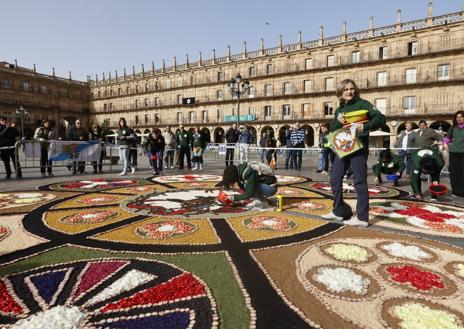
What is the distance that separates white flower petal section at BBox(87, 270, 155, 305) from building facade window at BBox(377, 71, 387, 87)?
107 ft

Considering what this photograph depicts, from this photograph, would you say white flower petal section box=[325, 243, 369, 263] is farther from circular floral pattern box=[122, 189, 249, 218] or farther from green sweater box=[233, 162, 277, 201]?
circular floral pattern box=[122, 189, 249, 218]

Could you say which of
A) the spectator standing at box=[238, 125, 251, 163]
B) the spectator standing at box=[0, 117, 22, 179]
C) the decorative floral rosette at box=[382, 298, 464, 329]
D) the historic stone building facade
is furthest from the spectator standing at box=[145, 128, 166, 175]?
the historic stone building facade

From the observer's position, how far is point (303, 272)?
2.24 metres

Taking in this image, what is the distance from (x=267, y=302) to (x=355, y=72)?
109 ft

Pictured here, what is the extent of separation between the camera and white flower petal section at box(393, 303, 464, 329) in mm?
1575

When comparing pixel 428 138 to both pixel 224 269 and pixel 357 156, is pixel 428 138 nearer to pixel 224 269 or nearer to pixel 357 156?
pixel 357 156

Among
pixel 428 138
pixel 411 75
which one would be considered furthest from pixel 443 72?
pixel 428 138

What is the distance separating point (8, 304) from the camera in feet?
5.63

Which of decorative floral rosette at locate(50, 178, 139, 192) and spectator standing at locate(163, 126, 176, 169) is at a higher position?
spectator standing at locate(163, 126, 176, 169)

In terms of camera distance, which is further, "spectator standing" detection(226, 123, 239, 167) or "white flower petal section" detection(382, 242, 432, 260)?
"spectator standing" detection(226, 123, 239, 167)

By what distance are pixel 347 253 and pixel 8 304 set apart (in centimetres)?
242

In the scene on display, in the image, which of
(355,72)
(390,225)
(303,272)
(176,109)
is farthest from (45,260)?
(176,109)

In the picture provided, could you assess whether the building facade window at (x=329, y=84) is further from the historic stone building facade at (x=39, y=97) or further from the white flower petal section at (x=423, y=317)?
the white flower petal section at (x=423, y=317)

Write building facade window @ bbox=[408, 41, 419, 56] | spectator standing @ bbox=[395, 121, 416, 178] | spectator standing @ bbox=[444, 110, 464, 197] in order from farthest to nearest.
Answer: building facade window @ bbox=[408, 41, 419, 56]
spectator standing @ bbox=[395, 121, 416, 178]
spectator standing @ bbox=[444, 110, 464, 197]
